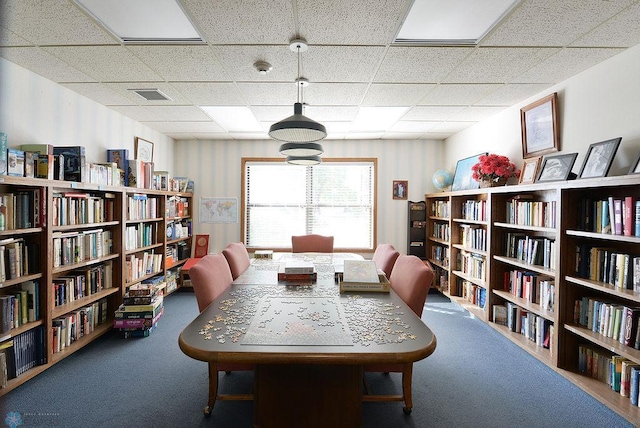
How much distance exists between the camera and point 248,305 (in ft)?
6.91

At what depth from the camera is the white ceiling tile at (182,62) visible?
252cm

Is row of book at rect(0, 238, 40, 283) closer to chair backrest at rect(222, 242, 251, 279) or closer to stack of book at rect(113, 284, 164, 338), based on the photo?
stack of book at rect(113, 284, 164, 338)

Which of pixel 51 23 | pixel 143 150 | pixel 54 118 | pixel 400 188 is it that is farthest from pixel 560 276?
pixel 143 150

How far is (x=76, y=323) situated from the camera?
3.15m

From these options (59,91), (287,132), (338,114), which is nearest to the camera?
(287,132)

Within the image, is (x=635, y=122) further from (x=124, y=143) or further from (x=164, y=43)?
(x=124, y=143)

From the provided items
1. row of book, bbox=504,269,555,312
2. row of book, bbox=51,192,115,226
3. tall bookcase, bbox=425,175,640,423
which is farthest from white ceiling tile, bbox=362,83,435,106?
row of book, bbox=51,192,115,226

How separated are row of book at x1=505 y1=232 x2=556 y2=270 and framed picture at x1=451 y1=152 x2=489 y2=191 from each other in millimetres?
1146

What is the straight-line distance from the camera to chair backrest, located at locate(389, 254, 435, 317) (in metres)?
2.12

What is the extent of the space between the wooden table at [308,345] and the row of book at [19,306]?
1.69 meters

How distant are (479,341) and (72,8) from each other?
14.7ft

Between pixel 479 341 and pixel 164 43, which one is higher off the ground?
pixel 164 43

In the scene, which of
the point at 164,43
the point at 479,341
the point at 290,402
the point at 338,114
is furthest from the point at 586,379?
the point at 164,43

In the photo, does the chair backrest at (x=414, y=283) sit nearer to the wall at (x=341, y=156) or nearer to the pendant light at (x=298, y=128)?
the pendant light at (x=298, y=128)
